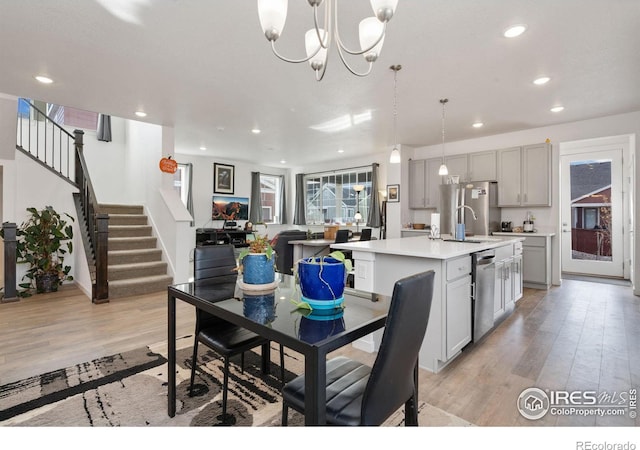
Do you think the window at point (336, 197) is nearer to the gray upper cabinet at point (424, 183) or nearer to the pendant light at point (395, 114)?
the gray upper cabinet at point (424, 183)

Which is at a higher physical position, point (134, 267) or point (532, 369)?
point (134, 267)

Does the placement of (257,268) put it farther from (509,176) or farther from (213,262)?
(509,176)

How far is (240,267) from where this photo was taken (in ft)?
5.91

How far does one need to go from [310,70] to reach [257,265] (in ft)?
7.94

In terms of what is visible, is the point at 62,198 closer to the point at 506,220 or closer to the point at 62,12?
the point at 62,12

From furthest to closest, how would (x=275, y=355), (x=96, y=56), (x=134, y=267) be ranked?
(x=134, y=267) → (x=96, y=56) → (x=275, y=355)

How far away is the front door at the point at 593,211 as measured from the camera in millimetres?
5715

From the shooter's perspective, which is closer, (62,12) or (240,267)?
(240,267)

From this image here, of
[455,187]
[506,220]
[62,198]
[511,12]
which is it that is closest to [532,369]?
[511,12]

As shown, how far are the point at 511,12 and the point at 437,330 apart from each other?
2.39 metres

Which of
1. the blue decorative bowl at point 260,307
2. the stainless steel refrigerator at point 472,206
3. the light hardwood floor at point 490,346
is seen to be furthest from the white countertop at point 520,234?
the blue decorative bowl at point 260,307

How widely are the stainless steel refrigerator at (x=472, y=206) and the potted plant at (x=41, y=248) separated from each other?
6053 millimetres

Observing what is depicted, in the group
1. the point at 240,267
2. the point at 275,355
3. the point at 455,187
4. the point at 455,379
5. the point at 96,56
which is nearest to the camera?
the point at 240,267

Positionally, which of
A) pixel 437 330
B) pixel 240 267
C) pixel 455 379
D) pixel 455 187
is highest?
pixel 455 187
